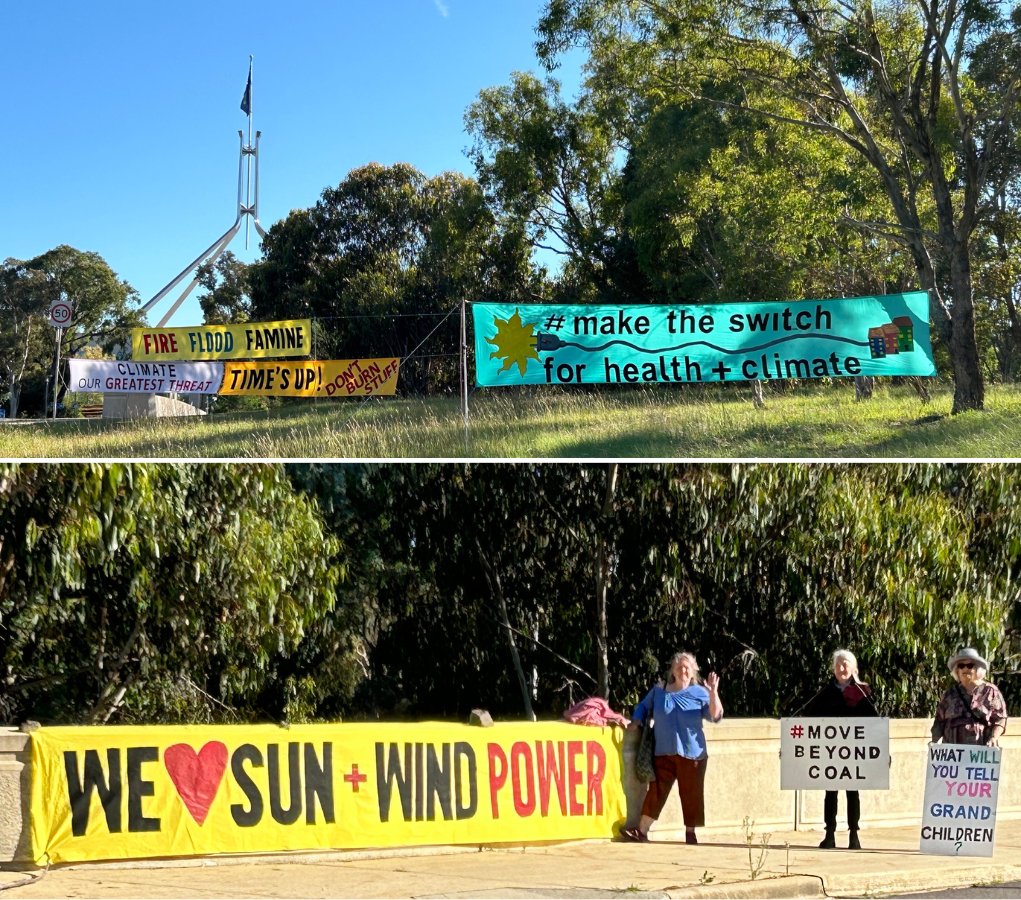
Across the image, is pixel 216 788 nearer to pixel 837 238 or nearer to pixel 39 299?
pixel 837 238

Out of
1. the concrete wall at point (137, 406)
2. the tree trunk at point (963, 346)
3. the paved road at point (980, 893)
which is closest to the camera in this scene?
the paved road at point (980, 893)

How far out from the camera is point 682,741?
10039 mm

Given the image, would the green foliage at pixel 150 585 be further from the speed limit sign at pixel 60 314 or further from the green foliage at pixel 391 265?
the green foliage at pixel 391 265

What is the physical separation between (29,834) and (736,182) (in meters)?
24.4

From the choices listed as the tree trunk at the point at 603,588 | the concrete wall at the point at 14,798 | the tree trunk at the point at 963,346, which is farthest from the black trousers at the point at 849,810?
the tree trunk at the point at 963,346

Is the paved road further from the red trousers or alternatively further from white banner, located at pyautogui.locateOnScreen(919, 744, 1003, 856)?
the red trousers

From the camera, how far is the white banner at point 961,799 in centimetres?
938

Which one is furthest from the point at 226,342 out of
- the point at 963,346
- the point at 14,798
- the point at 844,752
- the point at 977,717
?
the point at 977,717

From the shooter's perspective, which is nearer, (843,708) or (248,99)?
(843,708)

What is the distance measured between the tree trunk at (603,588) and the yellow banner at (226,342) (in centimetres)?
1174

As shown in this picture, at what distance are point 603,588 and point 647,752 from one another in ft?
21.7

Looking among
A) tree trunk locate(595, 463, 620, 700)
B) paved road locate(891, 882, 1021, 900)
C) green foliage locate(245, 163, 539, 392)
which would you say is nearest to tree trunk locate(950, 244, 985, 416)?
tree trunk locate(595, 463, 620, 700)

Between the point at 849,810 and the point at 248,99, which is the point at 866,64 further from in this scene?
the point at 248,99

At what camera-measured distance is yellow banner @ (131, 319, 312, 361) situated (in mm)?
27125
